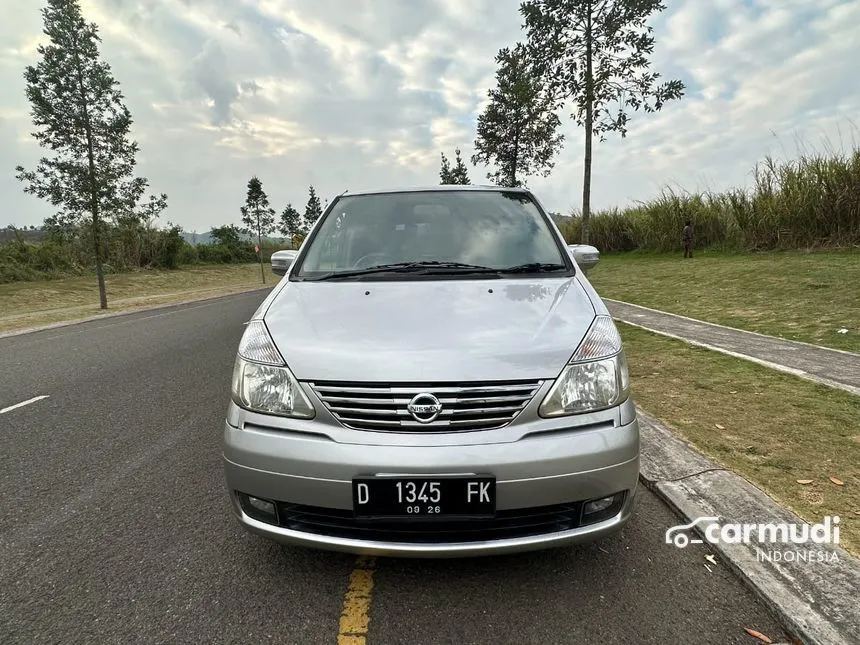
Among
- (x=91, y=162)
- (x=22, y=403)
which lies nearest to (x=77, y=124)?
(x=91, y=162)

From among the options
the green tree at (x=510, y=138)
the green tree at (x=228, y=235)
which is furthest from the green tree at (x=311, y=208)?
the green tree at (x=510, y=138)

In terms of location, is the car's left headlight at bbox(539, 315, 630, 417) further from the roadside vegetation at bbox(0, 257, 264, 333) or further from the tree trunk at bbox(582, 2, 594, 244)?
the roadside vegetation at bbox(0, 257, 264, 333)

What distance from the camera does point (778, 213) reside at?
569 inches

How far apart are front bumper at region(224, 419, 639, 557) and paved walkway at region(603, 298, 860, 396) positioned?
3.36 meters

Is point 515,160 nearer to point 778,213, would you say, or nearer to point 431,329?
point 778,213

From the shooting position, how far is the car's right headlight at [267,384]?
Answer: 6.30 ft

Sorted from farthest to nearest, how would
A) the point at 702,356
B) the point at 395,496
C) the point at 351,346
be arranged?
the point at 702,356 < the point at 351,346 < the point at 395,496

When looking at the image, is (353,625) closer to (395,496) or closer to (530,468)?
(395,496)

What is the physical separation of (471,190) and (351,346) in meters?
1.84

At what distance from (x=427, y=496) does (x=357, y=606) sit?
1.83ft

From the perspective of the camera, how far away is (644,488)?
9.07 feet

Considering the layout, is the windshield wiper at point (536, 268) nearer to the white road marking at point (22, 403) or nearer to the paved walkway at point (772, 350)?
the paved walkway at point (772, 350)

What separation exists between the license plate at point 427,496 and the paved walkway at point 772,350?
3760 millimetres

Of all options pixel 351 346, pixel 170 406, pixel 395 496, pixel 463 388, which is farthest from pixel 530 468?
pixel 170 406
